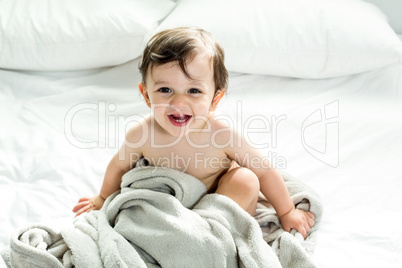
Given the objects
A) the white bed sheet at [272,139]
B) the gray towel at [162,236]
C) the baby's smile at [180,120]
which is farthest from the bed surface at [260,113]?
the baby's smile at [180,120]

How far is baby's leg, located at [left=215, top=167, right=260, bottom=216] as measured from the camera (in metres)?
1.12

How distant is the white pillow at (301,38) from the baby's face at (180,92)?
0.56 meters

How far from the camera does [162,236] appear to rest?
1.02 m

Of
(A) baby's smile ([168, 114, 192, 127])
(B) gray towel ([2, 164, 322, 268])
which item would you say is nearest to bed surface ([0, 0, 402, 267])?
(B) gray towel ([2, 164, 322, 268])

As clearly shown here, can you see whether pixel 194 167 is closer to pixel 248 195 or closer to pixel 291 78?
pixel 248 195

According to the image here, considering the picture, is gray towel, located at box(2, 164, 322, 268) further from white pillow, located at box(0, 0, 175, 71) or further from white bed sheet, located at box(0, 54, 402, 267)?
white pillow, located at box(0, 0, 175, 71)

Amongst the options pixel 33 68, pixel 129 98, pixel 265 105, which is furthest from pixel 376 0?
pixel 33 68

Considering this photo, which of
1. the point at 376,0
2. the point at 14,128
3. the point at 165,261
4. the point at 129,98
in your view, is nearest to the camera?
the point at 165,261

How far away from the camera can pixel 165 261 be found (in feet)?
3.26

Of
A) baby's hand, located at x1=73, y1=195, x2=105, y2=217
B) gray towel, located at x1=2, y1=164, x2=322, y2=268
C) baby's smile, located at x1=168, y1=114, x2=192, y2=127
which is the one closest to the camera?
gray towel, located at x1=2, y1=164, x2=322, y2=268

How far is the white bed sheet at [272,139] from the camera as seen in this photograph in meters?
1.16

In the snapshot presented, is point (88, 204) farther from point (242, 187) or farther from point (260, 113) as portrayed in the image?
point (260, 113)

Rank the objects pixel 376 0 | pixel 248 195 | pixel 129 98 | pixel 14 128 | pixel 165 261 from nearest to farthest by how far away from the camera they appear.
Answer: pixel 165 261, pixel 248 195, pixel 14 128, pixel 129 98, pixel 376 0

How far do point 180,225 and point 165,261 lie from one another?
79 millimetres
